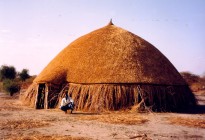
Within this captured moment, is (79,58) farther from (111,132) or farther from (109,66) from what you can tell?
(111,132)

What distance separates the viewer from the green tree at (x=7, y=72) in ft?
155

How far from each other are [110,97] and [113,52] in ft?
12.1

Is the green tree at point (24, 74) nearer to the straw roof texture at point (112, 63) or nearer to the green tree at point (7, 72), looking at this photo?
the green tree at point (7, 72)

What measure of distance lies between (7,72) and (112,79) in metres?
34.5

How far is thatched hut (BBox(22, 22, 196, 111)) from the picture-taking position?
1686cm

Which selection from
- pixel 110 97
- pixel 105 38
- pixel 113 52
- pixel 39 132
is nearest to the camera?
pixel 39 132

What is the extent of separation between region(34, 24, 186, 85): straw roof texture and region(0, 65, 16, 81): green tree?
29323mm

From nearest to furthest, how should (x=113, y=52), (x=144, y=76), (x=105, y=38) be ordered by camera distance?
(x=144, y=76) → (x=113, y=52) → (x=105, y=38)

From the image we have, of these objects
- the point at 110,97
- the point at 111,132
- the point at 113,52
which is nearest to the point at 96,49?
the point at 113,52

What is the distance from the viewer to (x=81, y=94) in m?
17.1

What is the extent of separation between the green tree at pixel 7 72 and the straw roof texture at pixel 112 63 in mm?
29323

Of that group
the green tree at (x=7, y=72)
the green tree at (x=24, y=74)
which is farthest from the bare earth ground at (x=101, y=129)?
the green tree at (x=7, y=72)

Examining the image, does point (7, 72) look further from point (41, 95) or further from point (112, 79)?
point (112, 79)

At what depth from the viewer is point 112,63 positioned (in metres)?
18.4
